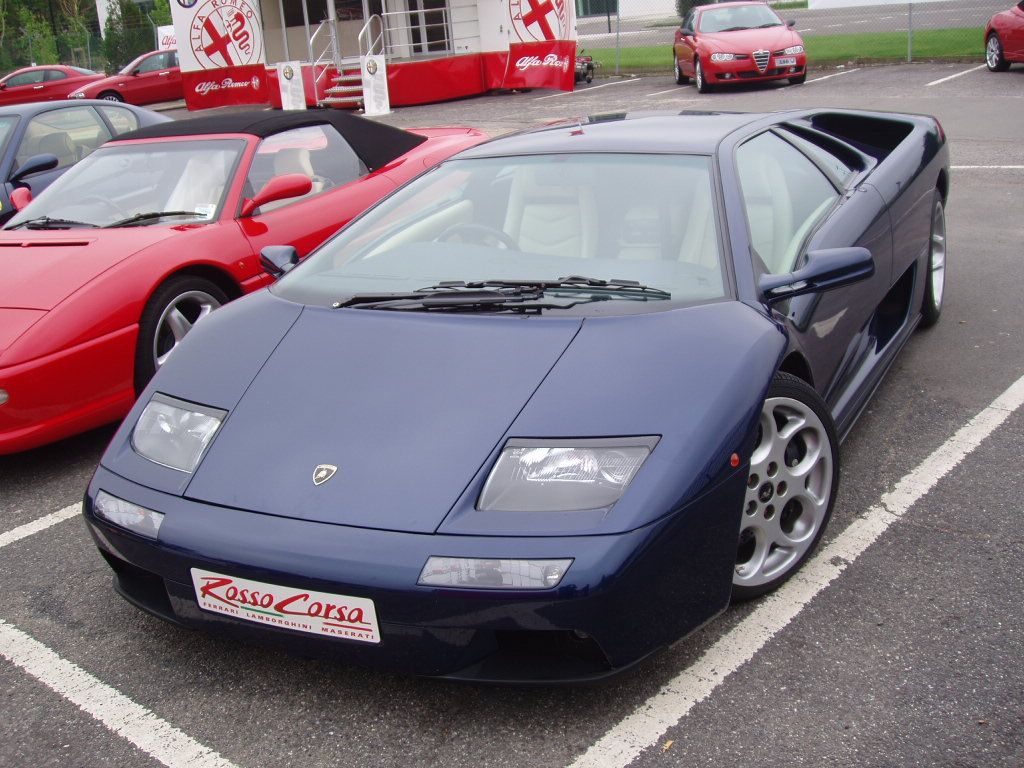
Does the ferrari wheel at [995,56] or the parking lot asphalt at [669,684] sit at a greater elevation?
the ferrari wheel at [995,56]

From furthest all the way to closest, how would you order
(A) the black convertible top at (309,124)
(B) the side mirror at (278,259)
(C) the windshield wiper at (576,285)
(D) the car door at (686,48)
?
1. (D) the car door at (686,48)
2. (A) the black convertible top at (309,124)
3. (B) the side mirror at (278,259)
4. (C) the windshield wiper at (576,285)

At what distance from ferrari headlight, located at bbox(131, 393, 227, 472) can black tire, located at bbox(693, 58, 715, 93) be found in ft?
49.5

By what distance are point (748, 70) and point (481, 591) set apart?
50.6 ft

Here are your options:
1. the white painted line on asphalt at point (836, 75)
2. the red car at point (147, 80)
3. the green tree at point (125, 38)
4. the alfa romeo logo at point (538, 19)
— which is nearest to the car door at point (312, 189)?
the white painted line on asphalt at point (836, 75)

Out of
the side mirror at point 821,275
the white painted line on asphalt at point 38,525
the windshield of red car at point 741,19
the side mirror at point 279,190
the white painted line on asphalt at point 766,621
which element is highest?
the windshield of red car at point 741,19

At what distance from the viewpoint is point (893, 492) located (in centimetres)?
345

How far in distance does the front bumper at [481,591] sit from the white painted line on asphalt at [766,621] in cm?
17

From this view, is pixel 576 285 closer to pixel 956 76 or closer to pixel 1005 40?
pixel 1005 40

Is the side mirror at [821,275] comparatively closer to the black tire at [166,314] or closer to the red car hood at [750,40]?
the black tire at [166,314]

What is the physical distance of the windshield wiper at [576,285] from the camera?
9.57 ft

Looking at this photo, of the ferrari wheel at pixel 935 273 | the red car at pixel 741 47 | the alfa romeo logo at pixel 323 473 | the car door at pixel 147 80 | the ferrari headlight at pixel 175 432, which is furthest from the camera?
the car door at pixel 147 80

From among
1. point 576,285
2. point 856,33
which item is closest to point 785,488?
point 576,285

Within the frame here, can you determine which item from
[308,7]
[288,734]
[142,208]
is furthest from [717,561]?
[308,7]

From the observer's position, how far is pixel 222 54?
22.6 meters
